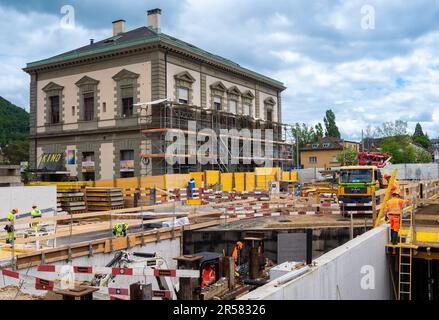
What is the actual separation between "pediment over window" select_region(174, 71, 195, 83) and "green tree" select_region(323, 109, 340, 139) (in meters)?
70.4

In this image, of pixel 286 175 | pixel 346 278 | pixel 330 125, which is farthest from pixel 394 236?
pixel 330 125

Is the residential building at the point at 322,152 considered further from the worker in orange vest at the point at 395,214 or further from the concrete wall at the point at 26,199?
the worker in orange vest at the point at 395,214

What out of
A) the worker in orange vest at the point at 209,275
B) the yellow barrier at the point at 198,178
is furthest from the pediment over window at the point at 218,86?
the worker in orange vest at the point at 209,275

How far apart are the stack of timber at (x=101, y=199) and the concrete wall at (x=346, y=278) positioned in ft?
62.9

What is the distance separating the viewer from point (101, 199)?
28375 millimetres

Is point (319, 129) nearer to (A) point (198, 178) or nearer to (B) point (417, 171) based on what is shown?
(B) point (417, 171)

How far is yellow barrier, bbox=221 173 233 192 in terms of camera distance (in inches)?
1409

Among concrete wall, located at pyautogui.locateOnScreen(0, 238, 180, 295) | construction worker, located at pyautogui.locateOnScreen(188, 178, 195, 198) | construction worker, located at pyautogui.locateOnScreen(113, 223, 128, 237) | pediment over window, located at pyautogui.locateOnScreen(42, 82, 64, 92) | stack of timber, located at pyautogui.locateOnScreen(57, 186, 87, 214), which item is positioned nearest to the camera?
concrete wall, located at pyautogui.locateOnScreen(0, 238, 180, 295)

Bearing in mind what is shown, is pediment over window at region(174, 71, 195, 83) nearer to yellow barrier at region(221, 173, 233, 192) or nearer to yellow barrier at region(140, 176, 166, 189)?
yellow barrier at region(221, 173, 233, 192)

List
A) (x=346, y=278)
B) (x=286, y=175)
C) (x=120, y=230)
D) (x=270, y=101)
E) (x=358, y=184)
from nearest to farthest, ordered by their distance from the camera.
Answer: (x=346, y=278) < (x=120, y=230) < (x=358, y=184) < (x=286, y=175) < (x=270, y=101)

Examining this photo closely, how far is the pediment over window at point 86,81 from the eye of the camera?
37.0m

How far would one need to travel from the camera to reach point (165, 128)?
33031mm

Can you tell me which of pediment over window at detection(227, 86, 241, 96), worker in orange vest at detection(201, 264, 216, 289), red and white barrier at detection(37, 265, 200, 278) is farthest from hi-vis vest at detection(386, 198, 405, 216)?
pediment over window at detection(227, 86, 241, 96)

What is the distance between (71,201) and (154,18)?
18.5 meters
